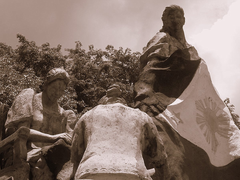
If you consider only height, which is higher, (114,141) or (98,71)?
(98,71)

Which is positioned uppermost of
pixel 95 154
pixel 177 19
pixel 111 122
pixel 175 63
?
pixel 177 19

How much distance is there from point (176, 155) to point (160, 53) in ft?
7.96

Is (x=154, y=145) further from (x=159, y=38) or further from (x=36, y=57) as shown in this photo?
(x=36, y=57)

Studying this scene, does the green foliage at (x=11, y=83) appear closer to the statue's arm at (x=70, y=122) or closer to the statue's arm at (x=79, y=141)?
the statue's arm at (x=70, y=122)

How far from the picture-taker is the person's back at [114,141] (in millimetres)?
4273

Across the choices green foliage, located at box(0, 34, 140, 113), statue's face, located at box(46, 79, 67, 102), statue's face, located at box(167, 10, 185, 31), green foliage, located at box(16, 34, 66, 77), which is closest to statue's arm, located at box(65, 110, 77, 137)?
statue's face, located at box(46, 79, 67, 102)

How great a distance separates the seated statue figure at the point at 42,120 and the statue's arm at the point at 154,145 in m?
1.54

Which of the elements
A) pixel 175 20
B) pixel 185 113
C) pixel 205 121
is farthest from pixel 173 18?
pixel 205 121

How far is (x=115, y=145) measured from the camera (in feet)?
15.0

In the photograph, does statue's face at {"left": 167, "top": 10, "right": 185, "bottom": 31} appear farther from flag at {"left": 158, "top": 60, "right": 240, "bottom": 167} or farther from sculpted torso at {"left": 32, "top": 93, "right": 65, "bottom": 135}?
sculpted torso at {"left": 32, "top": 93, "right": 65, "bottom": 135}

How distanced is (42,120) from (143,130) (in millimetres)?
2527

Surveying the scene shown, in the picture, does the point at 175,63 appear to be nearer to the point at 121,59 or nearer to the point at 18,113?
the point at 18,113

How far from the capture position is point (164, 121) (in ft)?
23.8

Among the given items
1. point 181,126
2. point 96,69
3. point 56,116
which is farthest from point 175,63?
point 96,69
